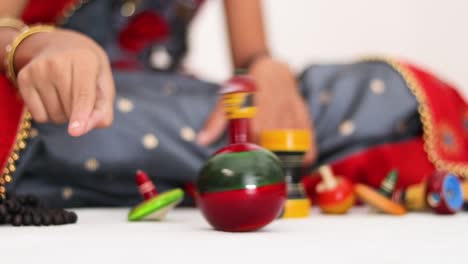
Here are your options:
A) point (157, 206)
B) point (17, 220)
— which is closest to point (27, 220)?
point (17, 220)

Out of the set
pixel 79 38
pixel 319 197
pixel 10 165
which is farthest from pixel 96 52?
pixel 319 197

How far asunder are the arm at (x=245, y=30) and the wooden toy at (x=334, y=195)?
11.2 inches

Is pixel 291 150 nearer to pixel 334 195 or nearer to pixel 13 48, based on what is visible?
pixel 334 195

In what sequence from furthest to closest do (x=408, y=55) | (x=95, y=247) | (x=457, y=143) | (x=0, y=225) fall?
1. (x=408, y=55)
2. (x=457, y=143)
3. (x=0, y=225)
4. (x=95, y=247)

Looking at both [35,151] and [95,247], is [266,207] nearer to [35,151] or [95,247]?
[95,247]

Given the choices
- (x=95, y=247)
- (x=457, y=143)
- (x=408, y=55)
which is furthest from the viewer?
(x=408, y=55)

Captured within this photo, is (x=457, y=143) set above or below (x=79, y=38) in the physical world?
below

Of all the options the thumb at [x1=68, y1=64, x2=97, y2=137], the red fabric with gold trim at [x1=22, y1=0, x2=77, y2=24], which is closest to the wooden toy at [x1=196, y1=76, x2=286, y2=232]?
the thumb at [x1=68, y1=64, x2=97, y2=137]

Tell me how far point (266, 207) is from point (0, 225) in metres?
0.23

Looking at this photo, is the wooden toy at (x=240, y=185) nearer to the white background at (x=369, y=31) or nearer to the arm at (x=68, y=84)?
the arm at (x=68, y=84)

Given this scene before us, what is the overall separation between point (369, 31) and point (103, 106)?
1.15 meters

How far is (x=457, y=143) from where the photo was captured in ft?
2.75

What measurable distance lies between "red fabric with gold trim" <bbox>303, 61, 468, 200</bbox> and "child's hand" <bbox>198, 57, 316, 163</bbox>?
6 cm

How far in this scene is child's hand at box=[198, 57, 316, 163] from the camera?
795mm
